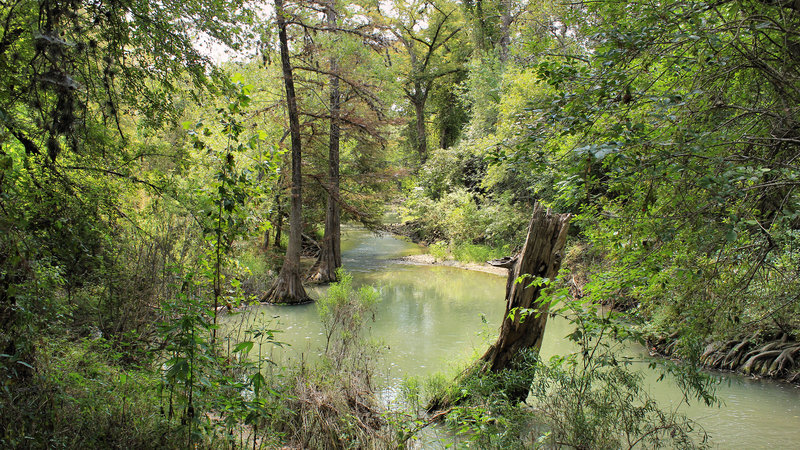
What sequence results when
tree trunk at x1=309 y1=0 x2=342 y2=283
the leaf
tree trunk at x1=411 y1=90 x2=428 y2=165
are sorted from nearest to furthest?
the leaf, tree trunk at x1=309 y1=0 x2=342 y2=283, tree trunk at x1=411 y1=90 x2=428 y2=165

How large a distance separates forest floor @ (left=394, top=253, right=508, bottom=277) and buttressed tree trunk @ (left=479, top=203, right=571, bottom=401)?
34.8 ft

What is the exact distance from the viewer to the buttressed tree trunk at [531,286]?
512 cm

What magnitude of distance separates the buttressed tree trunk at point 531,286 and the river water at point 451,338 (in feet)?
1.37

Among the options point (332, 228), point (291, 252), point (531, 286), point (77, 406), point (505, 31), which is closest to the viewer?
point (77, 406)

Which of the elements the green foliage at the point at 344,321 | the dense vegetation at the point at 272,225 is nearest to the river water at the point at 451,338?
the green foliage at the point at 344,321

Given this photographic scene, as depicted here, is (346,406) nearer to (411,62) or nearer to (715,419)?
(715,419)

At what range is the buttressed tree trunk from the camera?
5.12 meters

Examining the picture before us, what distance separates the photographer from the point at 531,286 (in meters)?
5.18

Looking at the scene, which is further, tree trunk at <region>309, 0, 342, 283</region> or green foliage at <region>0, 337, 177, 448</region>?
tree trunk at <region>309, 0, 342, 283</region>

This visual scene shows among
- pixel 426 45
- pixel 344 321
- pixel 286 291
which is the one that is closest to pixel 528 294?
pixel 344 321

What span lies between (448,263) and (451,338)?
949cm

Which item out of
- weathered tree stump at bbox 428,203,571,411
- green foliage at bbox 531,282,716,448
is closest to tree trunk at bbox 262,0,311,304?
weathered tree stump at bbox 428,203,571,411

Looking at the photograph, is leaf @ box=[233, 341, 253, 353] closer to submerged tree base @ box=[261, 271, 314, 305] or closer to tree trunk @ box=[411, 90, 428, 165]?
submerged tree base @ box=[261, 271, 314, 305]

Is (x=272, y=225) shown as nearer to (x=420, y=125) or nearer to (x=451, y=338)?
(x=451, y=338)
